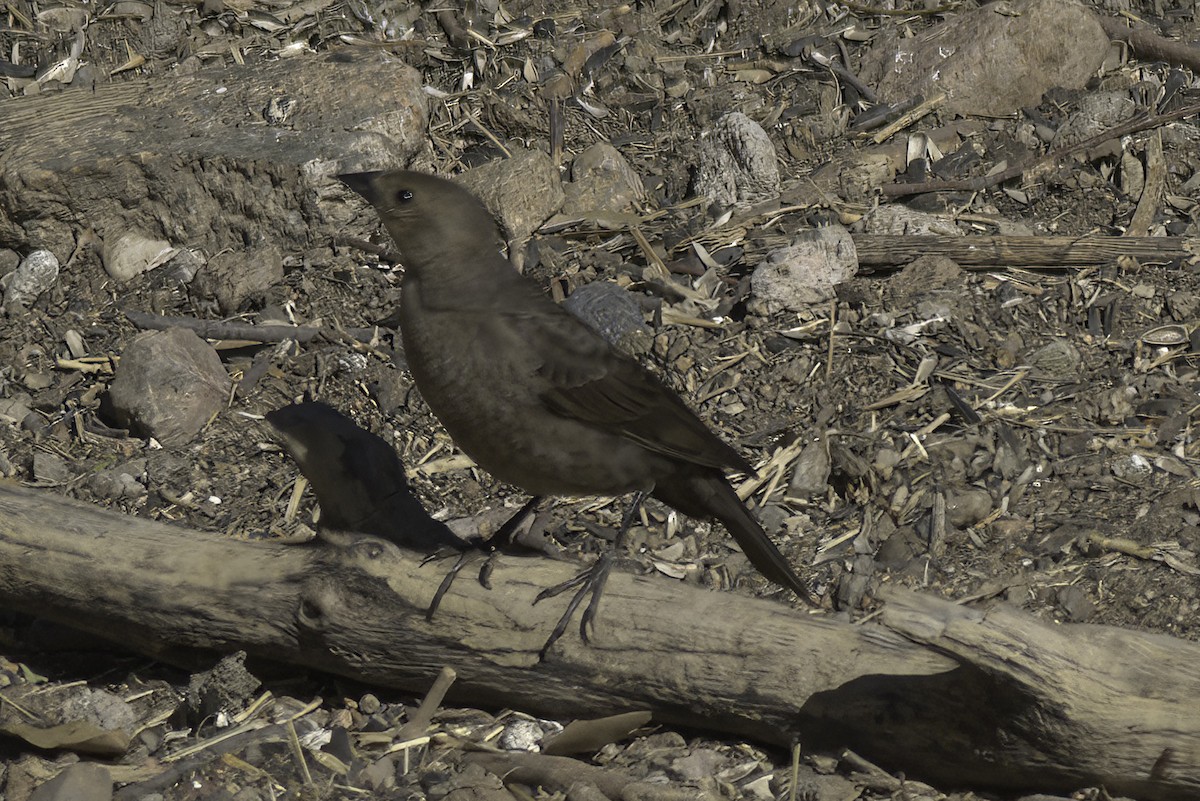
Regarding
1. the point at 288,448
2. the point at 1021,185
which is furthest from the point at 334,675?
the point at 1021,185

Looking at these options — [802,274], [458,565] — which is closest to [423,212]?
[458,565]

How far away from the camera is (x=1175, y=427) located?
5.05m

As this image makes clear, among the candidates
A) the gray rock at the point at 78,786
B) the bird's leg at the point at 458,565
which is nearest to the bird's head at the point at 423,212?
the bird's leg at the point at 458,565

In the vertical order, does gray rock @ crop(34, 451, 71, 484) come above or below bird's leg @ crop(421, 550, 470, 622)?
below

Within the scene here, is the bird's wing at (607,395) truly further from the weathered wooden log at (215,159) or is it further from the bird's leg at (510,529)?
the weathered wooden log at (215,159)

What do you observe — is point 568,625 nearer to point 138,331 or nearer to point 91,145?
point 138,331

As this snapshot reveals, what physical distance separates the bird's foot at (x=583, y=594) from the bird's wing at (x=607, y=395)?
0.46 meters

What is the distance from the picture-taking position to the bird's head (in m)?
4.10

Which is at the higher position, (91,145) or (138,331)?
(91,145)

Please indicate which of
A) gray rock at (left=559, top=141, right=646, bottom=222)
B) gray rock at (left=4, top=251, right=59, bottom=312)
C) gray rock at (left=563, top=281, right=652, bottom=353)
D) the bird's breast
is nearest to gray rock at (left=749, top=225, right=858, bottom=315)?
gray rock at (left=563, top=281, right=652, bottom=353)

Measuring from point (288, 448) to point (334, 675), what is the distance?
A: 0.77m

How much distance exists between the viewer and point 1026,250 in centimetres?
588

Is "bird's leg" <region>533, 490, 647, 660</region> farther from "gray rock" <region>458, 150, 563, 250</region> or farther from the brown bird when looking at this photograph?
"gray rock" <region>458, 150, 563, 250</region>

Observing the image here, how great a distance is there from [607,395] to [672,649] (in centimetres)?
86
